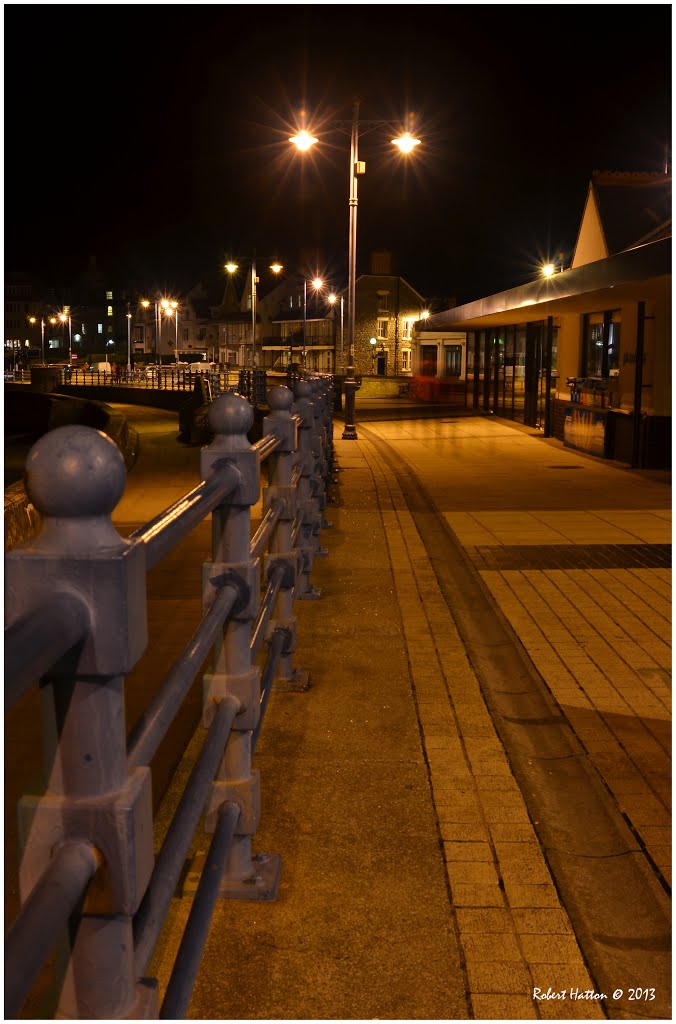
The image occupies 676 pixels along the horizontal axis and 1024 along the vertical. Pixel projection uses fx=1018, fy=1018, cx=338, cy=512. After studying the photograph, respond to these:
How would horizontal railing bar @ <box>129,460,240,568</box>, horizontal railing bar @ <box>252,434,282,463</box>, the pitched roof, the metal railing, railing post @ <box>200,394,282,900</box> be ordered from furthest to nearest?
1. the pitched roof
2. horizontal railing bar @ <box>252,434,282,463</box>
3. railing post @ <box>200,394,282,900</box>
4. horizontal railing bar @ <box>129,460,240,568</box>
5. the metal railing

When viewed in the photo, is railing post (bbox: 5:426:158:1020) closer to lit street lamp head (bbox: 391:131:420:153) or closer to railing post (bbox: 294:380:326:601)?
railing post (bbox: 294:380:326:601)

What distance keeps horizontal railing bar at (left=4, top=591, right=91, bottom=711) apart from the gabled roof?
23.6m

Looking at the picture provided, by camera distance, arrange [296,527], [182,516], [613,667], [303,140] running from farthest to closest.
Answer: [303,140]
[296,527]
[613,667]
[182,516]

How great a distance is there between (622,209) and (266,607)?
22494 mm

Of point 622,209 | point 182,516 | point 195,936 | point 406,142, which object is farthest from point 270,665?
point 622,209

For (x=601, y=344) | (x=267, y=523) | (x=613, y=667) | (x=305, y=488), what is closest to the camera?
(x=267, y=523)

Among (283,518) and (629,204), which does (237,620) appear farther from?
(629,204)

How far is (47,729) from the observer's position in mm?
1448

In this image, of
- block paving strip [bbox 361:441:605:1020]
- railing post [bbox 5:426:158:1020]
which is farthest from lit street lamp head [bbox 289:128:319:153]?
railing post [bbox 5:426:158:1020]

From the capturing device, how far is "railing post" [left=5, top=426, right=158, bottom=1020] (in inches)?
52.9

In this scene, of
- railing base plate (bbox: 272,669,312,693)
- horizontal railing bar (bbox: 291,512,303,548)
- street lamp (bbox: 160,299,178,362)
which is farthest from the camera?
street lamp (bbox: 160,299,178,362)

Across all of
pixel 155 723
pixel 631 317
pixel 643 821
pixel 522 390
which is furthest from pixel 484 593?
pixel 522 390

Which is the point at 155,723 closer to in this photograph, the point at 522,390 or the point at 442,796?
the point at 442,796

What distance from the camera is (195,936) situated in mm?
2283
